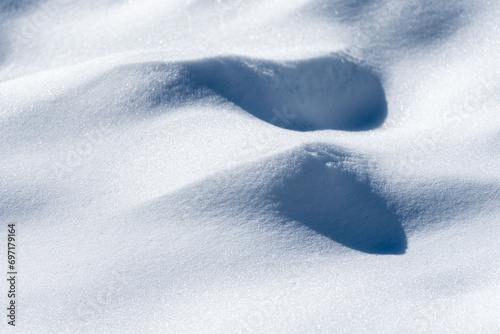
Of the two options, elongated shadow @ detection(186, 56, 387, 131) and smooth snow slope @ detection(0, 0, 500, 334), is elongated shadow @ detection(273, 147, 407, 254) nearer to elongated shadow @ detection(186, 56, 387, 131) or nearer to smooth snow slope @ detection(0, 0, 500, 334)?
smooth snow slope @ detection(0, 0, 500, 334)

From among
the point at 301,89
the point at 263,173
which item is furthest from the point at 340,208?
the point at 301,89

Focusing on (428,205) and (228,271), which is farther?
(428,205)

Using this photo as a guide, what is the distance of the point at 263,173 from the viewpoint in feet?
4.97

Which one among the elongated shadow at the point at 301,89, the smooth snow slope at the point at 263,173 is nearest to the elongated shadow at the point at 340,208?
the smooth snow slope at the point at 263,173

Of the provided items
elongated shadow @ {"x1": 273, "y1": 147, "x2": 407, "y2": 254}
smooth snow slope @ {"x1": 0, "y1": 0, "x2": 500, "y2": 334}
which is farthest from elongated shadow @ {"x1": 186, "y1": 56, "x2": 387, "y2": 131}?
elongated shadow @ {"x1": 273, "y1": 147, "x2": 407, "y2": 254}

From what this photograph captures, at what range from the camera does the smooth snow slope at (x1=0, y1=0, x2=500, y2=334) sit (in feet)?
Result: 4.18

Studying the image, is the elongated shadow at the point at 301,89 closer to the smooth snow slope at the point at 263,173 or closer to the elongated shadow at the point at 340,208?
the smooth snow slope at the point at 263,173

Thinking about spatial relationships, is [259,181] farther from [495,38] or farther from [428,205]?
[495,38]

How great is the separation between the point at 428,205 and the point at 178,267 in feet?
2.60

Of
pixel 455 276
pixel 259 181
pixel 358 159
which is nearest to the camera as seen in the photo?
pixel 455 276

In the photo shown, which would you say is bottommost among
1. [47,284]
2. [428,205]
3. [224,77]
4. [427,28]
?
[47,284]

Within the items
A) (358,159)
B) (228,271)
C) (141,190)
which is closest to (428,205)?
(358,159)

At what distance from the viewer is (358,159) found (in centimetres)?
163

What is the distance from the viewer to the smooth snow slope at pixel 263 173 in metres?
1.27
